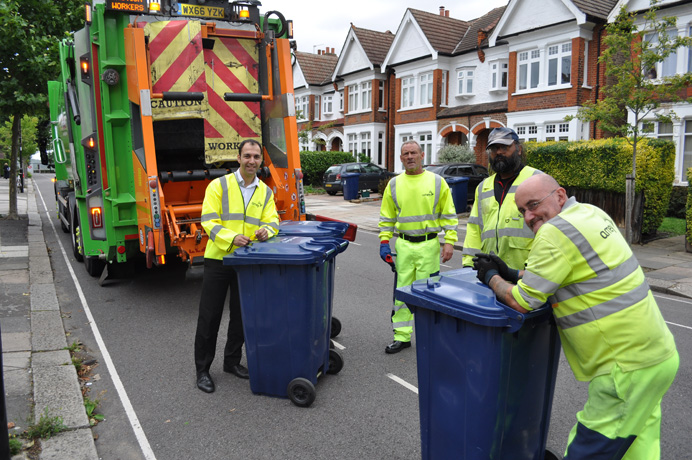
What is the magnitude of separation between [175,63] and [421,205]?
3.19 metres

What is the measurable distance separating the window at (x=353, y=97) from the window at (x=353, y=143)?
137cm

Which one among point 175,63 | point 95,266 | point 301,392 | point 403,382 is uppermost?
point 175,63

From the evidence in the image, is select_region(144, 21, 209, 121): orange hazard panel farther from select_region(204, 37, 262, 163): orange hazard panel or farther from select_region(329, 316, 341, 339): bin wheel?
select_region(329, 316, 341, 339): bin wheel

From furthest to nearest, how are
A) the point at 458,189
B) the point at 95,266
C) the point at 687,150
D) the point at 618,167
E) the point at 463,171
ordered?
the point at 463,171 < the point at 687,150 < the point at 458,189 < the point at 618,167 < the point at 95,266

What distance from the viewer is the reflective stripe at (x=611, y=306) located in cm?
221

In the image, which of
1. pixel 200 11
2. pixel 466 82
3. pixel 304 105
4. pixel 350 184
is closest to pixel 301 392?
pixel 200 11

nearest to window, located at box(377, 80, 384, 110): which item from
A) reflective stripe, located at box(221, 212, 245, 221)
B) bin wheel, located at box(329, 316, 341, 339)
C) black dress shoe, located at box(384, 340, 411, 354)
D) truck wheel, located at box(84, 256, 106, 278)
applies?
truck wheel, located at box(84, 256, 106, 278)

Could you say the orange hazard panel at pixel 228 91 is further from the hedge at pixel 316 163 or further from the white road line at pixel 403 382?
the hedge at pixel 316 163

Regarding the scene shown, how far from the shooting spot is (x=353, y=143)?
31406 mm

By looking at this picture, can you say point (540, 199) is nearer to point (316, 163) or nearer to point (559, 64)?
point (559, 64)

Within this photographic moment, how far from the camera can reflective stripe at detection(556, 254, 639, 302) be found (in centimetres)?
222

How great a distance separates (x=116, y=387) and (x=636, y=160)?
10.8 metres

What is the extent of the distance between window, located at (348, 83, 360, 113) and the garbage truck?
24344 mm

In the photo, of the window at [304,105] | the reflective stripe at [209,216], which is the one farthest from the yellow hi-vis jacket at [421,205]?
the window at [304,105]
